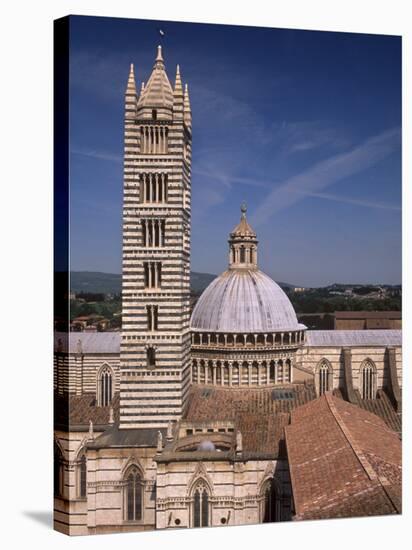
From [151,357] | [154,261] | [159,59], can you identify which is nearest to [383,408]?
[151,357]

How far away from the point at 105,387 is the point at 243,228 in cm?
604

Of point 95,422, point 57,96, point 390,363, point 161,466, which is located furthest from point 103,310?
point 390,363

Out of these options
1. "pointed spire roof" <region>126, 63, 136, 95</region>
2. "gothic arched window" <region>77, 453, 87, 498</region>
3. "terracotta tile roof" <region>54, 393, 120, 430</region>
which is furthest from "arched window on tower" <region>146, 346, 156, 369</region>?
"pointed spire roof" <region>126, 63, 136, 95</region>

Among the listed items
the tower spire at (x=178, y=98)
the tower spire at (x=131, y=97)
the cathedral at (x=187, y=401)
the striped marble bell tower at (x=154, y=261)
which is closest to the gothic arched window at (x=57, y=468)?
the cathedral at (x=187, y=401)

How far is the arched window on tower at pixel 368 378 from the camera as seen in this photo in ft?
90.3

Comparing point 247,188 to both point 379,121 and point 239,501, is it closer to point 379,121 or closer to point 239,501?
point 379,121

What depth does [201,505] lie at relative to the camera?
62.6ft

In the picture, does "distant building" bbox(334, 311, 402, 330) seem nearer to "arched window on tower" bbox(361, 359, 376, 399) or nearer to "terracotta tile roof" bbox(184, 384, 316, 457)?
"terracotta tile roof" bbox(184, 384, 316, 457)

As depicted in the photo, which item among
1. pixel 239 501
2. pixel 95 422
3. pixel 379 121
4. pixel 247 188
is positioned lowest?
pixel 239 501

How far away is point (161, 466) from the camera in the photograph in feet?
62.7

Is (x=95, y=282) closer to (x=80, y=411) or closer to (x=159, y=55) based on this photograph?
(x=80, y=411)

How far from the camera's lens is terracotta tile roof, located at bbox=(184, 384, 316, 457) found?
20.9m

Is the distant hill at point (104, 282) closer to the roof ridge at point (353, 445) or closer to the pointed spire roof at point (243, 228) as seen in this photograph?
the pointed spire roof at point (243, 228)

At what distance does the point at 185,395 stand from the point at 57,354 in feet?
18.9
